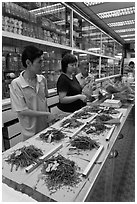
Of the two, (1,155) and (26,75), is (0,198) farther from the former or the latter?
(26,75)

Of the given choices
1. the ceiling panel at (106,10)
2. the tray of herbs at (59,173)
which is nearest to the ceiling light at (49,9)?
the ceiling panel at (106,10)

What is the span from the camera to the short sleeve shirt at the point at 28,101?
1427 millimetres

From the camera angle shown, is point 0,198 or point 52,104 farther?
point 52,104

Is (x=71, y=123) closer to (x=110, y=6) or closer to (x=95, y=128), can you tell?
(x=95, y=128)

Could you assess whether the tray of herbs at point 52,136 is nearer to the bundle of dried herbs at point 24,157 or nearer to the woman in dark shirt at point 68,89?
the bundle of dried herbs at point 24,157

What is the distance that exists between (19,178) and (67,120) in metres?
0.77

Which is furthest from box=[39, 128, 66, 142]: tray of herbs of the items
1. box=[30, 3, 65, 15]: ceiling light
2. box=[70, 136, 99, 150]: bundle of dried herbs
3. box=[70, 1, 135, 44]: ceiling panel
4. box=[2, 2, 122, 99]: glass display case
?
box=[70, 1, 135, 44]: ceiling panel

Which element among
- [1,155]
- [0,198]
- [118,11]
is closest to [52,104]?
[1,155]

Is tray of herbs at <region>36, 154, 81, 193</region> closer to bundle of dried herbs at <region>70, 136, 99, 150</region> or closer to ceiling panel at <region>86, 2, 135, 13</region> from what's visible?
bundle of dried herbs at <region>70, 136, 99, 150</region>

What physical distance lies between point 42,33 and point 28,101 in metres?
2.05

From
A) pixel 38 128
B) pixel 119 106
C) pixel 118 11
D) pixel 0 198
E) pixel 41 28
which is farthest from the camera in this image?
pixel 118 11

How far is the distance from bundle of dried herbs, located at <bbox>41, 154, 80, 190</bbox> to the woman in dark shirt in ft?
3.23

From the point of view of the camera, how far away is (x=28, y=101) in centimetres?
151

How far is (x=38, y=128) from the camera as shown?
1618mm
